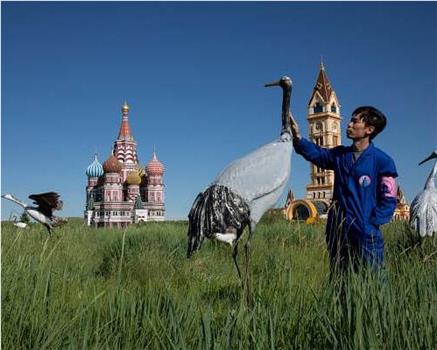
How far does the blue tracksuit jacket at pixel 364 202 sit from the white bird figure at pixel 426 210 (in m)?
2.42

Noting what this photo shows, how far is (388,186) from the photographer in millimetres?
2922

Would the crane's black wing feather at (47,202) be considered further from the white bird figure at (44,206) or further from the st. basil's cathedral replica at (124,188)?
the st. basil's cathedral replica at (124,188)

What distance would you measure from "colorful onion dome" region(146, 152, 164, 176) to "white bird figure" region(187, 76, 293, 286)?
3750 centimetres

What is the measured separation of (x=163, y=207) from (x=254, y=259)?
117 ft

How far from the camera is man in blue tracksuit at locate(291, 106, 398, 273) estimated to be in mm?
2887

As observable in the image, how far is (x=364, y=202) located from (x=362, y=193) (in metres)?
0.05

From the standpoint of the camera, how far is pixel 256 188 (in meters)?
2.95

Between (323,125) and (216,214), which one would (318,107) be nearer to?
(323,125)

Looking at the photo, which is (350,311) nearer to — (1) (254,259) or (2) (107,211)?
(1) (254,259)

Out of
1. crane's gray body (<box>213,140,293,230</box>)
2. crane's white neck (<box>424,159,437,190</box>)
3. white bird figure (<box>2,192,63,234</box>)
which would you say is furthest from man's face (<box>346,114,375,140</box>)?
white bird figure (<box>2,192,63,234</box>)

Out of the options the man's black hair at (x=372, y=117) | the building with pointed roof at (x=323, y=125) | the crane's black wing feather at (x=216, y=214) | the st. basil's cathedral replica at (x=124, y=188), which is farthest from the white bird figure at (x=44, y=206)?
the building with pointed roof at (x=323, y=125)

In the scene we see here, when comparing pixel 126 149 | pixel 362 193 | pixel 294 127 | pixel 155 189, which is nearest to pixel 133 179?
pixel 155 189

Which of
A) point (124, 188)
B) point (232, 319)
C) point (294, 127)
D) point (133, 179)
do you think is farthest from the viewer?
point (124, 188)

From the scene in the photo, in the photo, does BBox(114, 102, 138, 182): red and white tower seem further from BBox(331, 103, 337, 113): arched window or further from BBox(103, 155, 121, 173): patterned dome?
BBox(331, 103, 337, 113): arched window
